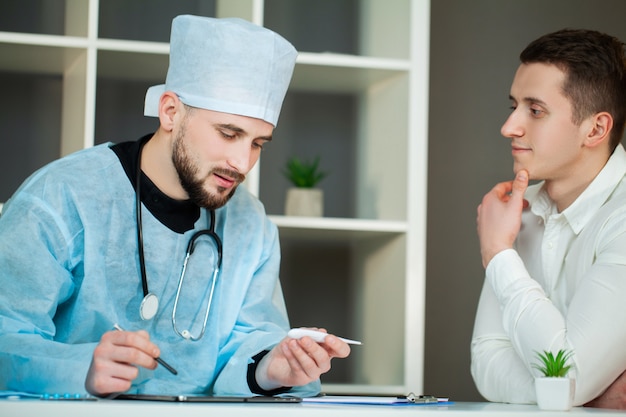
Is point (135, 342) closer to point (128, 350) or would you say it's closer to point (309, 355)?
point (128, 350)

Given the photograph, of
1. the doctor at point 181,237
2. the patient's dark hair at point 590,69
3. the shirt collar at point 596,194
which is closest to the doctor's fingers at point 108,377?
the doctor at point 181,237

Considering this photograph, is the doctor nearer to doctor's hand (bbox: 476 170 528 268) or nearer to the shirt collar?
doctor's hand (bbox: 476 170 528 268)

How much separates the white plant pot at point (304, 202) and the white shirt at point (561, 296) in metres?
0.81

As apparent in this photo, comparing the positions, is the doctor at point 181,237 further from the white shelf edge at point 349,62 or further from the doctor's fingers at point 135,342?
the white shelf edge at point 349,62

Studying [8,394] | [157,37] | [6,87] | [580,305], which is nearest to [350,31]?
[157,37]

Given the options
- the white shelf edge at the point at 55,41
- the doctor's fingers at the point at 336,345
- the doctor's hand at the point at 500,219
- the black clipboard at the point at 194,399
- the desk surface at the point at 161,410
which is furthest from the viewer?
the white shelf edge at the point at 55,41

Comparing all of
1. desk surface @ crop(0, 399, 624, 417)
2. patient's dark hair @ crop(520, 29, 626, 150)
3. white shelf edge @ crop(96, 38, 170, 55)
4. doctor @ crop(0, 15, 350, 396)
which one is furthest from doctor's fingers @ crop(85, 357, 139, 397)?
white shelf edge @ crop(96, 38, 170, 55)

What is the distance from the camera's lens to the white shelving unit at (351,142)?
2.76m

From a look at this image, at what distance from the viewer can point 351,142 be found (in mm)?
3428

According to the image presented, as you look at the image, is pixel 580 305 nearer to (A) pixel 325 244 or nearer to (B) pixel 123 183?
(B) pixel 123 183

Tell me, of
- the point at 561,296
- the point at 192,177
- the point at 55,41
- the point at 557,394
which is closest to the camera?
the point at 557,394

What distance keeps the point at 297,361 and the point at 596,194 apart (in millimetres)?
945

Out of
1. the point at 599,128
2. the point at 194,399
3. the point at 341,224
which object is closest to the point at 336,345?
the point at 194,399

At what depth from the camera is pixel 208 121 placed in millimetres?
2000
